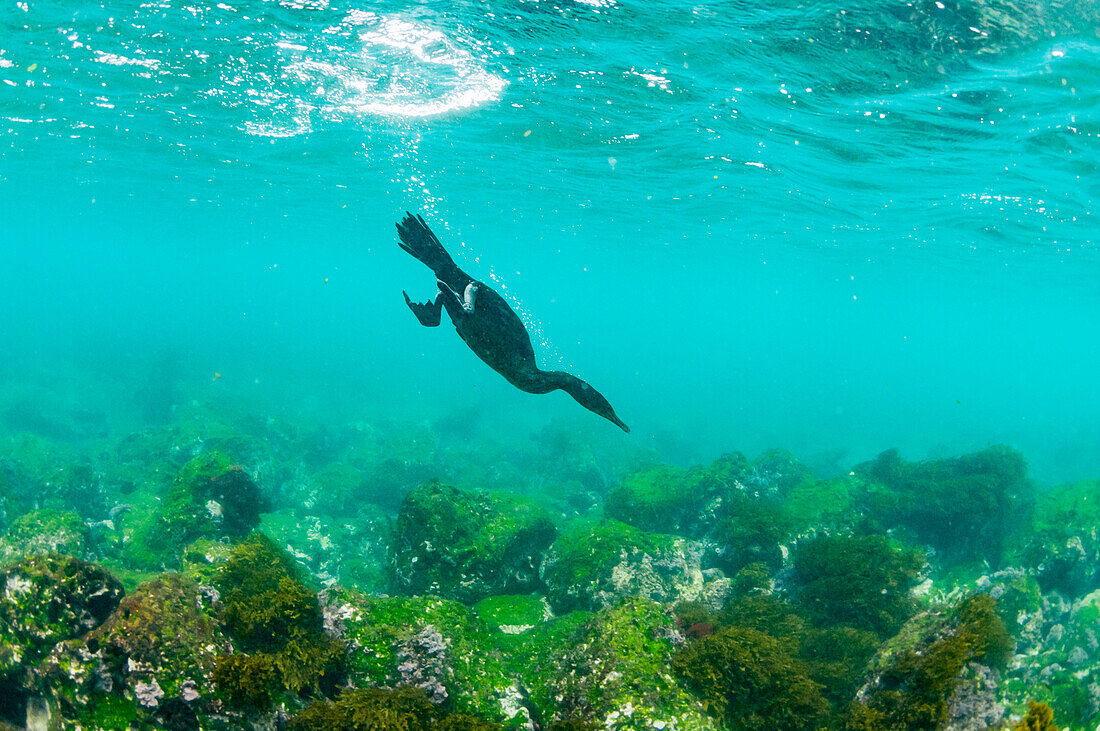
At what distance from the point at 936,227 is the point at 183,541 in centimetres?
3079

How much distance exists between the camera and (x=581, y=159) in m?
22.1

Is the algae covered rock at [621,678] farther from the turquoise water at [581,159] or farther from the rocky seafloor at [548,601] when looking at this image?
the turquoise water at [581,159]

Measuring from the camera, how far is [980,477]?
39.8ft

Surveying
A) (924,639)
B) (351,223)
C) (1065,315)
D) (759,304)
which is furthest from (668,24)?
(759,304)

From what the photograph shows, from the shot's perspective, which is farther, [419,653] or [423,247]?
[419,653]

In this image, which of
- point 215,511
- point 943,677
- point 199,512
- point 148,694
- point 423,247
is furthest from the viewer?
point 215,511

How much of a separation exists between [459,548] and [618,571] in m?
2.36

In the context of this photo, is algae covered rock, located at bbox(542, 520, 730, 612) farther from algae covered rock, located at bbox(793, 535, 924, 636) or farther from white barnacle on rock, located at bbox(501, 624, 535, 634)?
algae covered rock, located at bbox(793, 535, 924, 636)

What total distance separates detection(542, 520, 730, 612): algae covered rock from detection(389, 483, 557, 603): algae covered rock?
0.49 metres

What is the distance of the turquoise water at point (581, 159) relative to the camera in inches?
452

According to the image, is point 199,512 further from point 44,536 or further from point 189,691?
point 189,691


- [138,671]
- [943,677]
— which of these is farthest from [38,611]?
[943,677]

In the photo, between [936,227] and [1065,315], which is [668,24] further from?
[1065,315]

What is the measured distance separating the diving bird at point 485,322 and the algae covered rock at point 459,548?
4.74 metres
